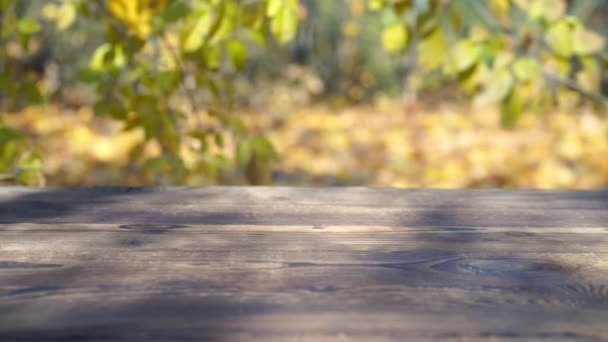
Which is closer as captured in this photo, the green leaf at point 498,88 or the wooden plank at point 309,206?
the wooden plank at point 309,206

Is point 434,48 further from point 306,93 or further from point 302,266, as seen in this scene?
point 306,93

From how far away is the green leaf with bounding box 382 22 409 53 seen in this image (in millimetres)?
1613

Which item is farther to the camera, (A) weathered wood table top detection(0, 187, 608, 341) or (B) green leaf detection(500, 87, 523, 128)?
(B) green leaf detection(500, 87, 523, 128)

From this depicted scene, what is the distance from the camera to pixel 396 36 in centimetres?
162

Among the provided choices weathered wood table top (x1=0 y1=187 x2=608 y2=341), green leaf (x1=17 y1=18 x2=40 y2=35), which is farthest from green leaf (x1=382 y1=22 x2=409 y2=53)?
green leaf (x1=17 y1=18 x2=40 y2=35)

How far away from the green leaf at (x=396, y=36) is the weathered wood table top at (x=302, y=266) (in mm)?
512

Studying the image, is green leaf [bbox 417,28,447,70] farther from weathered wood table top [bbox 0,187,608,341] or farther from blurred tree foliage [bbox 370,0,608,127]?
weathered wood table top [bbox 0,187,608,341]

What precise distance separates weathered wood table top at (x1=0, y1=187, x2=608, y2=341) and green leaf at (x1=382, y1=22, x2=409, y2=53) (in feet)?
1.68

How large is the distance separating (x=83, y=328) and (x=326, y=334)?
Result: 27cm

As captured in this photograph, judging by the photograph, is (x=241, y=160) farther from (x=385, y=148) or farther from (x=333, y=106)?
(x=333, y=106)

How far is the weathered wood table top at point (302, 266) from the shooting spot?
0.71 meters

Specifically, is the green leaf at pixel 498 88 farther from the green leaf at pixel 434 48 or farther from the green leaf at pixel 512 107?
the green leaf at pixel 434 48

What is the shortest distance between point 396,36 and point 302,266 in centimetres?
93

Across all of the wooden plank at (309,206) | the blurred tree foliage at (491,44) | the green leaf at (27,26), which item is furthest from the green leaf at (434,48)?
the green leaf at (27,26)
